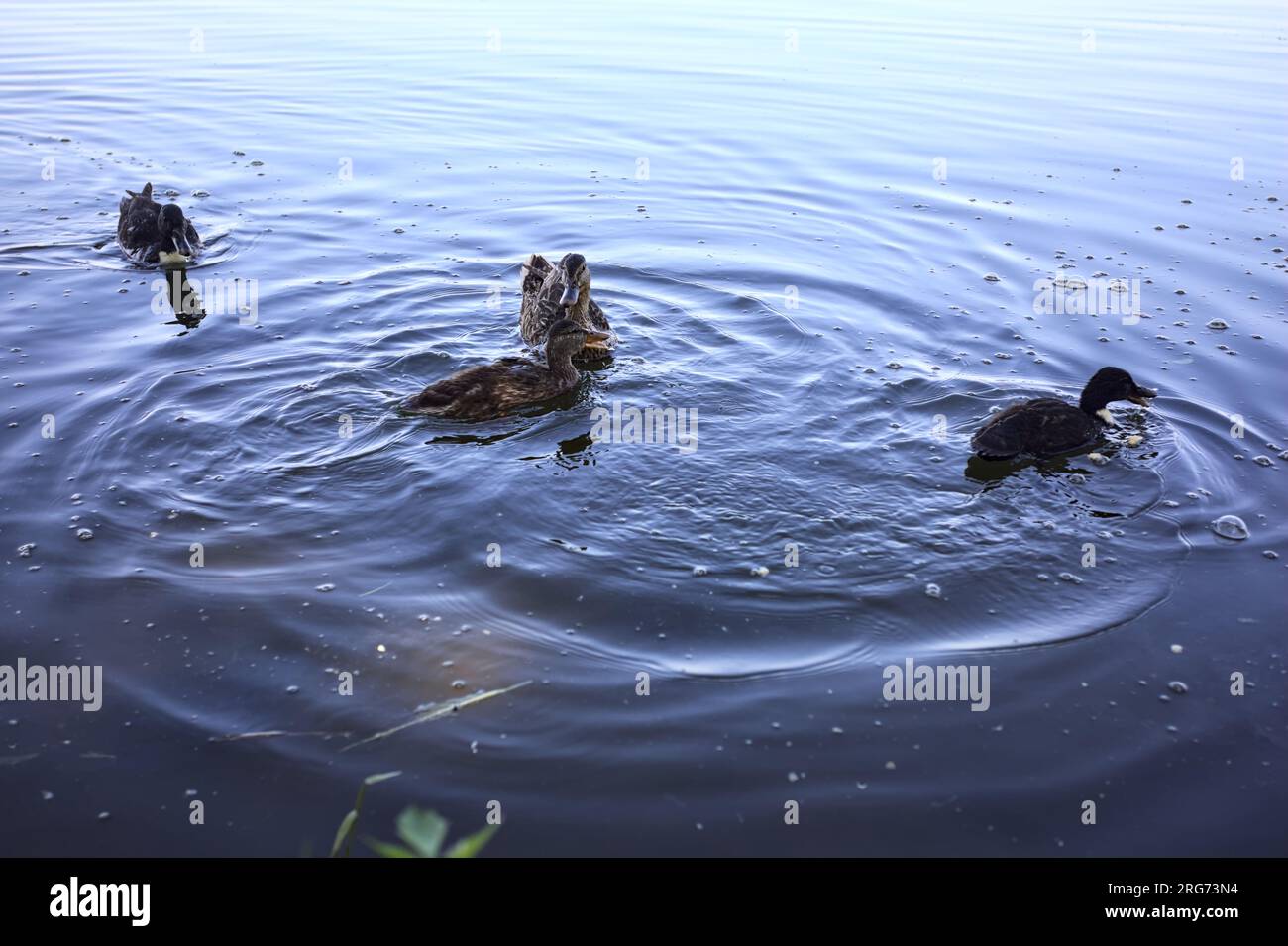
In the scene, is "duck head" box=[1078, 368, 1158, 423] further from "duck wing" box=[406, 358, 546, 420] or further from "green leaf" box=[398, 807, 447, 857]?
"green leaf" box=[398, 807, 447, 857]

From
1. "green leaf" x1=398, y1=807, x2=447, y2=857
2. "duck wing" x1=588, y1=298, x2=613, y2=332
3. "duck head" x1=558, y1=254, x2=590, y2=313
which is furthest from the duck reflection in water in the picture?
"green leaf" x1=398, y1=807, x2=447, y2=857

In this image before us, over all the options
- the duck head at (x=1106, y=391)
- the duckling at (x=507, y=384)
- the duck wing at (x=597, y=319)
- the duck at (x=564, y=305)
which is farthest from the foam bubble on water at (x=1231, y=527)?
the duck wing at (x=597, y=319)

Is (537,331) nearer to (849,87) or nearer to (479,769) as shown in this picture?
(479,769)

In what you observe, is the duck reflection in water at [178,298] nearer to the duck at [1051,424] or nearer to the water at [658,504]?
the water at [658,504]

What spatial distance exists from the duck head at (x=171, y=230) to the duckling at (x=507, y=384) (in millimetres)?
4704

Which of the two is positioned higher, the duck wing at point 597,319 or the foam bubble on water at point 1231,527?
the duck wing at point 597,319

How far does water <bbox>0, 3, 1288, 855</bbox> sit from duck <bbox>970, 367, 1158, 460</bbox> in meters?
0.19

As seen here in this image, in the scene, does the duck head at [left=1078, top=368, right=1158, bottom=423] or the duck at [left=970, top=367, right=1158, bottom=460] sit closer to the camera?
the duck at [left=970, top=367, right=1158, bottom=460]

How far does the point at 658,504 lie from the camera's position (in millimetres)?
7191

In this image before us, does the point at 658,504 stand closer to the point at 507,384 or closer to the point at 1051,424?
the point at 507,384

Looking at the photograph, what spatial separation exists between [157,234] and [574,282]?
17.1ft

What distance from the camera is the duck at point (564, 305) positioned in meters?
9.24

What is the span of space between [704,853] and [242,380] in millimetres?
6009

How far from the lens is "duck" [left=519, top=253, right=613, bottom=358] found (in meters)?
9.24
